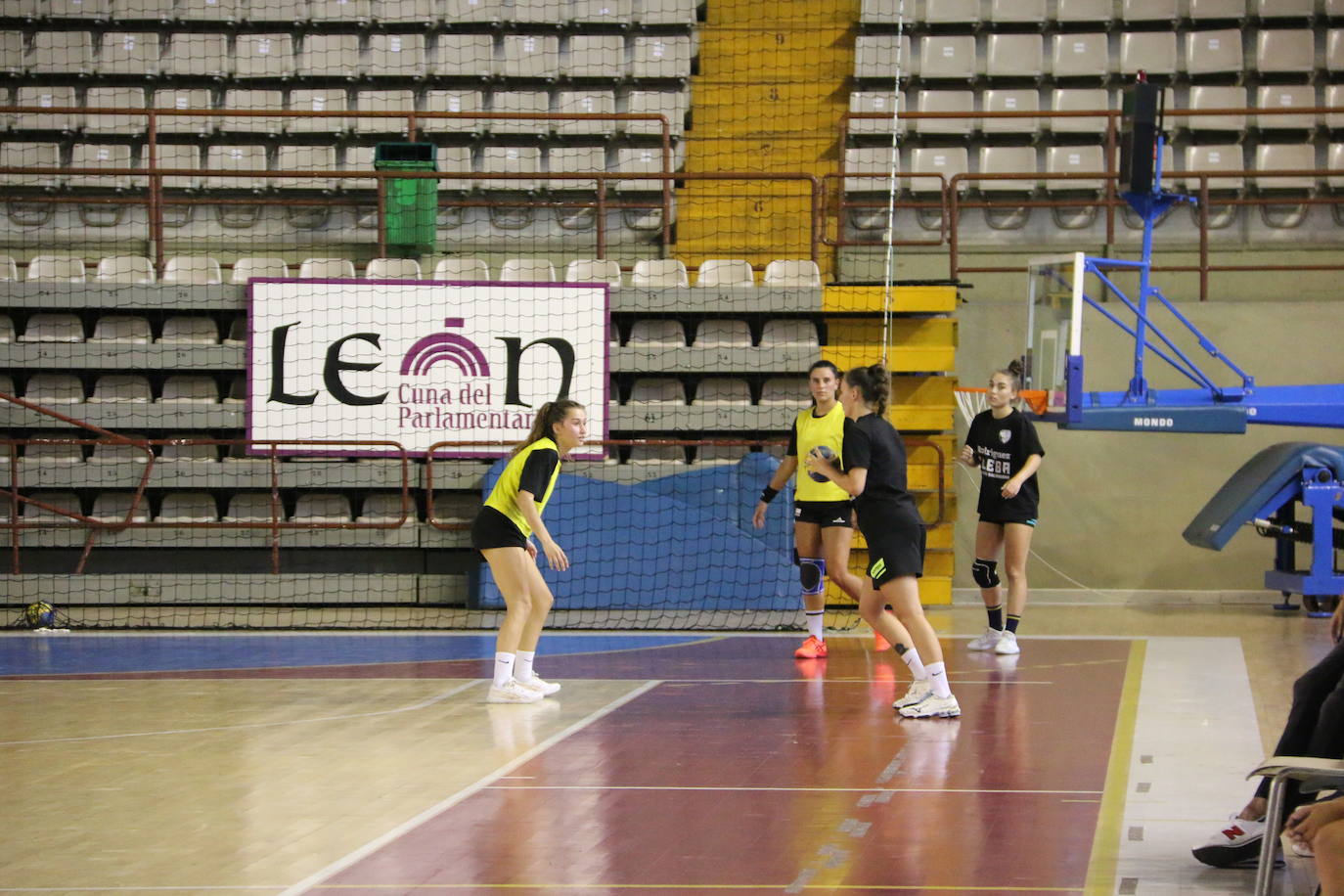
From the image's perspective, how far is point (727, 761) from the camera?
708 cm

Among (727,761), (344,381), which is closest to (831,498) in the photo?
(727,761)

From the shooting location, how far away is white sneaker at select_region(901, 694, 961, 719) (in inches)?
316

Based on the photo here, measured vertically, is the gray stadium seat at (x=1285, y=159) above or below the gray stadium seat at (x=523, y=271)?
above

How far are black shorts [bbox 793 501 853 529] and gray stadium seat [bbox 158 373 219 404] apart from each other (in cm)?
642

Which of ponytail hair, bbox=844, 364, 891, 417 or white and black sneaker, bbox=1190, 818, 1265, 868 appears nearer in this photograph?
white and black sneaker, bbox=1190, 818, 1265, 868

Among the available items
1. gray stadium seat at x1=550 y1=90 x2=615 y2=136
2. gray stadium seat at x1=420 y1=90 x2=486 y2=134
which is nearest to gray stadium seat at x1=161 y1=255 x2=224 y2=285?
gray stadium seat at x1=420 y1=90 x2=486 y2=134

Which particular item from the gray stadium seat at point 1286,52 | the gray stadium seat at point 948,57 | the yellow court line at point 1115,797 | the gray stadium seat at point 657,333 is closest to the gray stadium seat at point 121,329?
the gray stadium seat at point 657,333

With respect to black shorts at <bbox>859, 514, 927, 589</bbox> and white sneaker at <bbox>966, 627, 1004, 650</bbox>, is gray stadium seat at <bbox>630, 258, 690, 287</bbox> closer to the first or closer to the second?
white sneaker at <bbox>966, 627, 1004, 650</bbox>

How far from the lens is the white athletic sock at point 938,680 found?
26.1 ft

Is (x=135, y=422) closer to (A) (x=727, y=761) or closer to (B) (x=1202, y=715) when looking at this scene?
(A) (x=727, y=761)

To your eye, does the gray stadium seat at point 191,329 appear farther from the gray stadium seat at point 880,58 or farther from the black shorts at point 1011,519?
the gray stadium seat at point 880,58

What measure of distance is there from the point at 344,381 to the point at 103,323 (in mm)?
2540

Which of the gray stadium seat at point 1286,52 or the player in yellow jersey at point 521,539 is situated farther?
the gray stadium seat at point 1286,52

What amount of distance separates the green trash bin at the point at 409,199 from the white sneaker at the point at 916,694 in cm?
854
